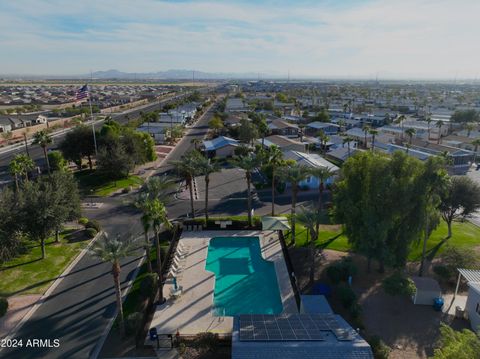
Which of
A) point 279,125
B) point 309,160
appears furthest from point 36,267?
point 279,125

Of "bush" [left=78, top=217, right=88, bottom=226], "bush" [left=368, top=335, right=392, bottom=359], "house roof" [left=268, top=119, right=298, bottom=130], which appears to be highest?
"house roof" [left=268, top=119, right=298, bottom=130]

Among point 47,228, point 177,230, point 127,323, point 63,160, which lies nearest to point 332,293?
point 127,323

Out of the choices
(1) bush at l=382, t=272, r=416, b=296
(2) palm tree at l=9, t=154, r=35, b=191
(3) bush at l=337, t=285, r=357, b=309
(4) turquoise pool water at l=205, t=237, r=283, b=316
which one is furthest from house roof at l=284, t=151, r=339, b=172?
(2) palm tree at l=9, t=154, r=35, b=191

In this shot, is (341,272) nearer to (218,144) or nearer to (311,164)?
(311,164)

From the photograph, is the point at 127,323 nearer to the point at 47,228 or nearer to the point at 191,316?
the point at 191,316

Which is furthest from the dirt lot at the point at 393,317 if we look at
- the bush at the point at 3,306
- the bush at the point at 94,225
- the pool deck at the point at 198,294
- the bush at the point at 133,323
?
the bush at the point at 94,225

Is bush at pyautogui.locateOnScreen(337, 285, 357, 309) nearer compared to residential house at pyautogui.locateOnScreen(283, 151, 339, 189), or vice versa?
bush at pyautogui.locateOnScreen(337, 285, 357, 309)

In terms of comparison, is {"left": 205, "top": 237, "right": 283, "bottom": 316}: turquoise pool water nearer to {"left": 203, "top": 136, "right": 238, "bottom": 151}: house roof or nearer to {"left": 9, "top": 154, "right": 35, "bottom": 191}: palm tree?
{"left": 9, "top": 154, "right": 35, "bottom": 191}: palm tree
